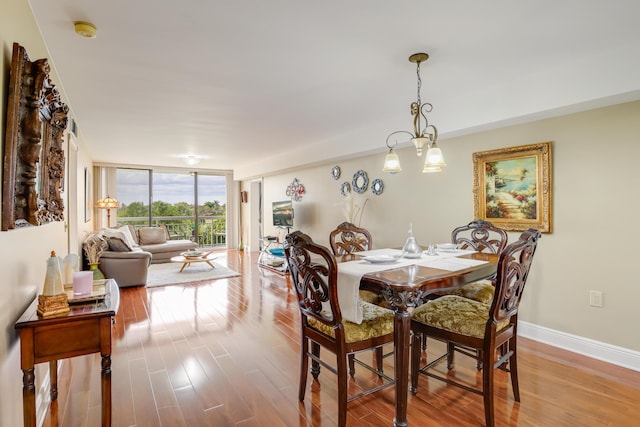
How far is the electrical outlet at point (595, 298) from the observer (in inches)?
109

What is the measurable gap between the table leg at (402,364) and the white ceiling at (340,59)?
175cm

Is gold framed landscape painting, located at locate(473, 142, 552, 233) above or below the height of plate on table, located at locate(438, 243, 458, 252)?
above

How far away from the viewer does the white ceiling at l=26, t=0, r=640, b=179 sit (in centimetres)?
191

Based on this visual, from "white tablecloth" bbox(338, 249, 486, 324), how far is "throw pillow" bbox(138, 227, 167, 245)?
22.0 ft

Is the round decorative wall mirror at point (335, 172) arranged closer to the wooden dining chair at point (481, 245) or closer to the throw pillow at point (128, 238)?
the wooden dining chair at point (481, 245)

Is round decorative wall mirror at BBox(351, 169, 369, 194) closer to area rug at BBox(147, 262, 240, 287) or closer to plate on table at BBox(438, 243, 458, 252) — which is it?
plate on table at BBox(438, 243, 458, 252)

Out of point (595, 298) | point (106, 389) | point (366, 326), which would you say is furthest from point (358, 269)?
point (595, 298)

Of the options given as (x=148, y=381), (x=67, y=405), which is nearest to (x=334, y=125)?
(x=148, y=381)

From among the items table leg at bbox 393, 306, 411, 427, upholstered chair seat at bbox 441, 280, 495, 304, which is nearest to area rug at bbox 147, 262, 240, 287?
upholstered chair seat at bbox 441, 280, 495, 304

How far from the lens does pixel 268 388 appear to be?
90.4 inches

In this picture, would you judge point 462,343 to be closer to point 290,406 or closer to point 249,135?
point 290,406

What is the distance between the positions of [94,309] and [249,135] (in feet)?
12.3

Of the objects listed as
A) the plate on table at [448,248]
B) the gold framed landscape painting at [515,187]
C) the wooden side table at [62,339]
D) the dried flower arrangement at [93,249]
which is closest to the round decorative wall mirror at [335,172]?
the gold framed landscape painting at [515,187]

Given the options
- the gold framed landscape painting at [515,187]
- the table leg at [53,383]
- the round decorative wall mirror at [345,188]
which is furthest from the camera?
the round decorative wall mirror at [345,188]
